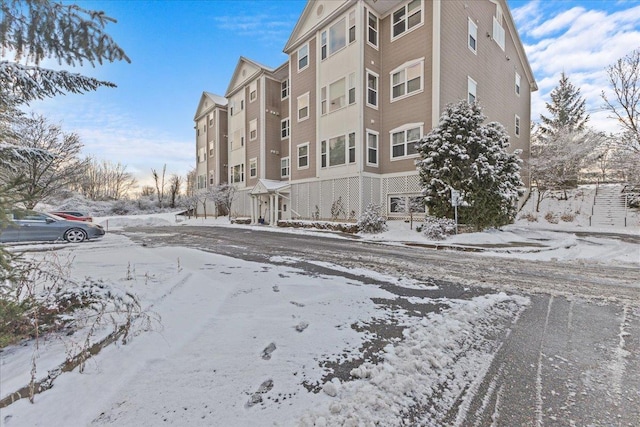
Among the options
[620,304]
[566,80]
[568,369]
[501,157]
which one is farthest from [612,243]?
[566,80]

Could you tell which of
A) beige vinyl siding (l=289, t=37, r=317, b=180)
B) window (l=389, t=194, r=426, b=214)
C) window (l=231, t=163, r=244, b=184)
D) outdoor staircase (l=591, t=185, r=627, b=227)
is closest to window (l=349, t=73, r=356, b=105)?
beige vinyl siding (l=289, t=37, r=317, b=180)

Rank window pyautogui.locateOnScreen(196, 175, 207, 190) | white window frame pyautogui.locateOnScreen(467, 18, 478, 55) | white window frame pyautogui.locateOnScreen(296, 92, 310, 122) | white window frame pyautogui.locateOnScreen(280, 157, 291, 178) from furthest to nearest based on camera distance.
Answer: window pyautogui.locateOnScreen(196, 175, 207, 190) → white window frame pyautogui.locateOnScreen(280, 157, 291, 178) → white window frame pyautogui.locateOnScreen(296, 92, 310, 122) → white window frame pyautogui.locateOnScreen(467, 18, 478, 55)

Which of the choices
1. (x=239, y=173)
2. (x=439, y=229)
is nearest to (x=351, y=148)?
(x=439, y=229)

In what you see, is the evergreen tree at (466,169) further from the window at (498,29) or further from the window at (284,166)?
the window at (284,166)

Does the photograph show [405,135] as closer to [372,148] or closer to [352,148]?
[372,148]

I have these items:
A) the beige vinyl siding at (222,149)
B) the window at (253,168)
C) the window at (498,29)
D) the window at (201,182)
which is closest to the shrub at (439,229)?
the window at (498,29)

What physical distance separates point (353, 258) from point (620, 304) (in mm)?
5329

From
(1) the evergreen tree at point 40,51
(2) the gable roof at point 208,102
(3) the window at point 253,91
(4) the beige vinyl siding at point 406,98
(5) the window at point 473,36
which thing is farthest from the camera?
(2) the gable roof at point 208,102

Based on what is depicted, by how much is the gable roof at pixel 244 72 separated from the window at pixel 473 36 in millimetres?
16050

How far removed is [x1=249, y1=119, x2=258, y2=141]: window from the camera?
1044 inches

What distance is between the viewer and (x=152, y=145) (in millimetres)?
21938

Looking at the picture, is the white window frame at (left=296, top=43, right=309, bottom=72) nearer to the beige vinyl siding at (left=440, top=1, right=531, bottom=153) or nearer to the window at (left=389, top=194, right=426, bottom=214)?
the beige vinyl siding at (left=440, top=1, right=531, bottom=153)

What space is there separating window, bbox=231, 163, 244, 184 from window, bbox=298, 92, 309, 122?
9.44m

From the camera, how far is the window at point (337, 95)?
1834cm
